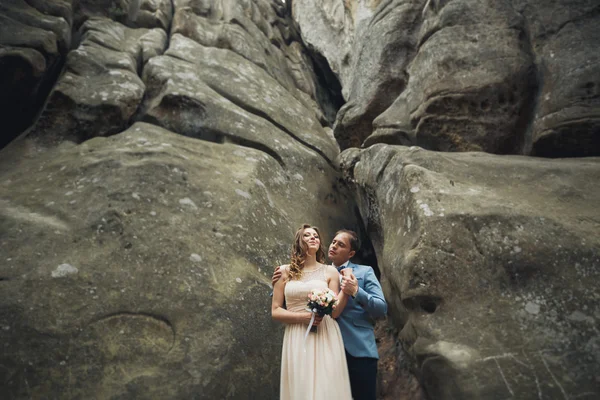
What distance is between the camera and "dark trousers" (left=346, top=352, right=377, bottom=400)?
4.18 m

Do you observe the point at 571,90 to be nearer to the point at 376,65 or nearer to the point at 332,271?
the point at 376,65

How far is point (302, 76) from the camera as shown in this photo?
1634 centimetres

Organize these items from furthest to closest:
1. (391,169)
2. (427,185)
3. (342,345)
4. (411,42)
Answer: (411,42) → (391,169) → (427,185) → (342,345)

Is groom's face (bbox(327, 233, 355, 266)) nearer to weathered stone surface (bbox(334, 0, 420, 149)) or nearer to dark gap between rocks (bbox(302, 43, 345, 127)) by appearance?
weathered stone surface (bbox(334, 0, 420, 149))

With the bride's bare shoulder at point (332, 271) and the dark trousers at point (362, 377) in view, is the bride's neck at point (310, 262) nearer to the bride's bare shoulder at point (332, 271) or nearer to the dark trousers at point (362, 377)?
the bride's bare shoulder at point (332, 271)

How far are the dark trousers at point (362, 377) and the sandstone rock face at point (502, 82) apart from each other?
5.18 metres

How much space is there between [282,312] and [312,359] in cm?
57

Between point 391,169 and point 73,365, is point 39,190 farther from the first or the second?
point 391,169

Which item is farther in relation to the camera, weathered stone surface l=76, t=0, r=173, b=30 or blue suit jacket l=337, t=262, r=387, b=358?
weathered stone surface l=76, t=0, r=173, b=30

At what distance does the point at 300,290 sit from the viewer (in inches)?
171

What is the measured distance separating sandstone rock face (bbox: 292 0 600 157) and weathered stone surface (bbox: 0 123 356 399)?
12.1 feet

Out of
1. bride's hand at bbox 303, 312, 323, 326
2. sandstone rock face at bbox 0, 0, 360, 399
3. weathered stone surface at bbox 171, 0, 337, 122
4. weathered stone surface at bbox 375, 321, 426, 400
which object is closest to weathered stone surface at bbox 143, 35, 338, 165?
sandstone rock face at bbox 0, 0, 360, 399

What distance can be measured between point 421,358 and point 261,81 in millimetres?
9245

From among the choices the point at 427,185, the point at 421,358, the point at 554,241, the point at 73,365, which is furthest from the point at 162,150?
the point at 554,241
